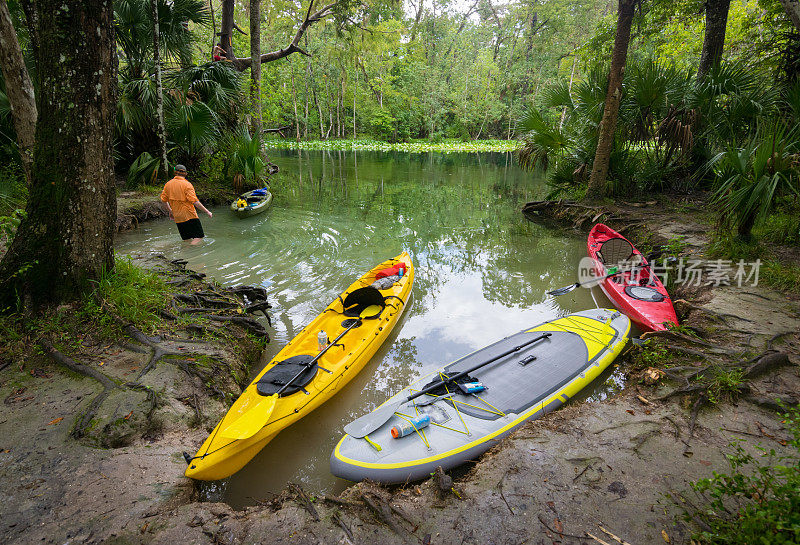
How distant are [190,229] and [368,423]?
6.65 m

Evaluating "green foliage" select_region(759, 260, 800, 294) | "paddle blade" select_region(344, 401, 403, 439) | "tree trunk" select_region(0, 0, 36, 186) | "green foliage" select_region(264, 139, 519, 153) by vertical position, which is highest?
"green foliage" select_region(264, 139, 519, 153)

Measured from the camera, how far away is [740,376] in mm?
3682

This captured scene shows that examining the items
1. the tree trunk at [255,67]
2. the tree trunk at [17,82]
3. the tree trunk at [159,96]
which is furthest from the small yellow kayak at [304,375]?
the tree trunk at [255,67]

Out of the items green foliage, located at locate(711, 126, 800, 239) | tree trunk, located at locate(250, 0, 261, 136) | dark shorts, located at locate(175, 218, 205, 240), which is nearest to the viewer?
green foliage, located at locate(711, 126, 800, 239)

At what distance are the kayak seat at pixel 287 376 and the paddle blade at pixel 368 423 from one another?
28.6 inches

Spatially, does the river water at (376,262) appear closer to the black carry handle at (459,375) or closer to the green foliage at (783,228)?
the black carry handle at (459,375)

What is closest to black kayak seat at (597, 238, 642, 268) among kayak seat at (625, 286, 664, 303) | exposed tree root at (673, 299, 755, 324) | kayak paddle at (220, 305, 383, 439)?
kayak seat at (625, 286, 664, 303)

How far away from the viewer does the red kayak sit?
5457 mm

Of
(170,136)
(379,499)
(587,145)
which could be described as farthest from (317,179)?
(379,499)

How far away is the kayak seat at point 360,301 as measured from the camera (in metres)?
5.31

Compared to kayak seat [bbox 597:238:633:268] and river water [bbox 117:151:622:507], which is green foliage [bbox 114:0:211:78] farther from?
kayak seat [bbox 597:238:633:268]

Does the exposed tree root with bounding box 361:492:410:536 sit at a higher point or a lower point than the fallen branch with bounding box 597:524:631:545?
lower

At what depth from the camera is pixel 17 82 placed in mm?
5594

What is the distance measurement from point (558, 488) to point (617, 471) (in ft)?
1.68
